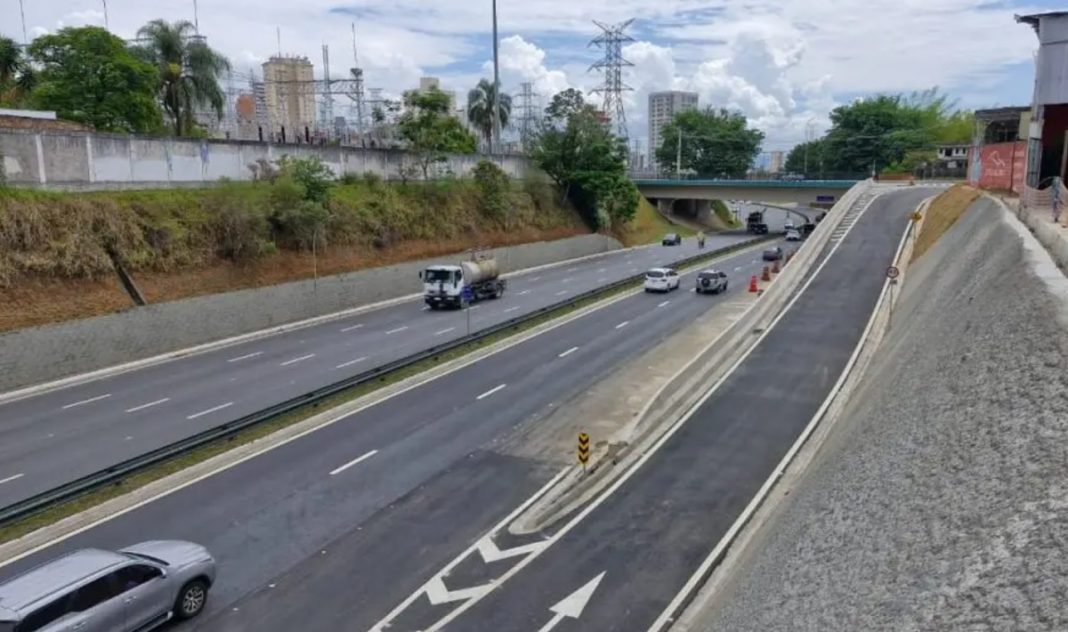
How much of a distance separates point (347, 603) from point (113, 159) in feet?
103

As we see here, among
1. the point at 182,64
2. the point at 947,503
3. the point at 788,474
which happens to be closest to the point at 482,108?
the point at 182,64

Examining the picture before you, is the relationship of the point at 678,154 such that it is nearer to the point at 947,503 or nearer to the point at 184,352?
the point at 184,352

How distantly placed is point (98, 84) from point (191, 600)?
150ft

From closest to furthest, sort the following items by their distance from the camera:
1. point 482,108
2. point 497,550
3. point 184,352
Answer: point 497,550 < point 184,352 < point 482,108

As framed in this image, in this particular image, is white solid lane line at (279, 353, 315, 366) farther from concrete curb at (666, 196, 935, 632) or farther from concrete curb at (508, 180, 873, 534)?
concrete curb at (666, 196, 935, 632)

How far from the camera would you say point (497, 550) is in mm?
14570

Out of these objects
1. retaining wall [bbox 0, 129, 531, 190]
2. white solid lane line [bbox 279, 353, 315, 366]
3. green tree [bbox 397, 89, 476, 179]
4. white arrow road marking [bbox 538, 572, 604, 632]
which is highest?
green tree [bbox 397, 89, 476, 179]

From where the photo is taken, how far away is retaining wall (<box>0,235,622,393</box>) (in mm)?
27078

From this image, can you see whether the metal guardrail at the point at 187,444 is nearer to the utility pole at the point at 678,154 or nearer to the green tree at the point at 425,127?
the green tree at the point at 425,127

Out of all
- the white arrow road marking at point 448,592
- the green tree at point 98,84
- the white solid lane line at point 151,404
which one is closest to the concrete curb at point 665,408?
the white arrow road marking at point 448,592

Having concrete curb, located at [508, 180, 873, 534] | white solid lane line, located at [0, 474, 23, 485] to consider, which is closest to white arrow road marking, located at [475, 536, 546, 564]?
concrete curb, located at [508, 180, 873, 534]

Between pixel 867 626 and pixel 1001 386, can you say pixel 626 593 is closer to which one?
pixel 867 626

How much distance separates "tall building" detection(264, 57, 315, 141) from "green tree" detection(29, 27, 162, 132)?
6640 cm

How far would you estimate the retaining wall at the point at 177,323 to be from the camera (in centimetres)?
2708
